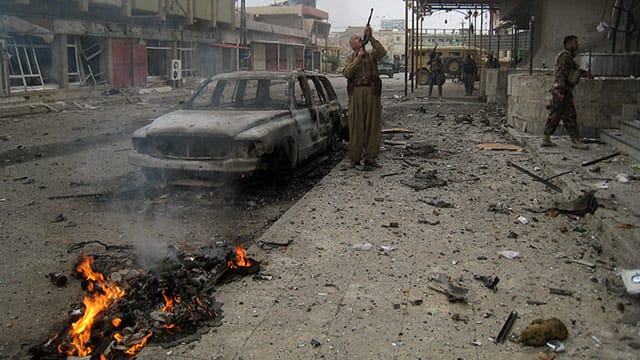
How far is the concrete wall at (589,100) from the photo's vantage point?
9.12 m

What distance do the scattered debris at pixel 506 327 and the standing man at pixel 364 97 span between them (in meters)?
4.64

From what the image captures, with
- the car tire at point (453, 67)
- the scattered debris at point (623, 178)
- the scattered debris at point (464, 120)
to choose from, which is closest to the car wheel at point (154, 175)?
the scattered debris at point (623, 178)

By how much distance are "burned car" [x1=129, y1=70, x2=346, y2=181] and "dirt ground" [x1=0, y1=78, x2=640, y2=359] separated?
0.46 metres

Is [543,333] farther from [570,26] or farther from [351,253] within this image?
[570,26]

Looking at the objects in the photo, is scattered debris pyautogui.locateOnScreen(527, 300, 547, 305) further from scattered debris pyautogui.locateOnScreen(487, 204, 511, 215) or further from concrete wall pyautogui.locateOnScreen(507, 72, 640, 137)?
concrete wall pyautogui.locateOnScreen(507, 72, 640, 137)

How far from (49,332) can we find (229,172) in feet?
9.90

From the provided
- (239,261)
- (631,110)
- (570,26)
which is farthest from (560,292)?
(570,26)

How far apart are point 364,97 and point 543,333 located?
16.8ft

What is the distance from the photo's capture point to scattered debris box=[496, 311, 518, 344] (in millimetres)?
3160

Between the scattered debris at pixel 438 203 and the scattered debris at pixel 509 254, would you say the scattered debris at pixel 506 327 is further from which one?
the scattered debris at pixel 438 203

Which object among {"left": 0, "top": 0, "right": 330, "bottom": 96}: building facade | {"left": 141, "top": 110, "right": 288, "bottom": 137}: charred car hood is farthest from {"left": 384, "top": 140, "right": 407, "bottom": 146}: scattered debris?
{"left": 0, "top": 0, "right": 330, "bottom": 96}: building facade

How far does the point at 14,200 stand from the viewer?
6.61m

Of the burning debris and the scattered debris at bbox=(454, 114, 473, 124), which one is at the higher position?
the scattered debris at bbox=(454, 114, 473, 124)

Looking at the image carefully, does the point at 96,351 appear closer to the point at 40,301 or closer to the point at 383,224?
the point at 40,301
